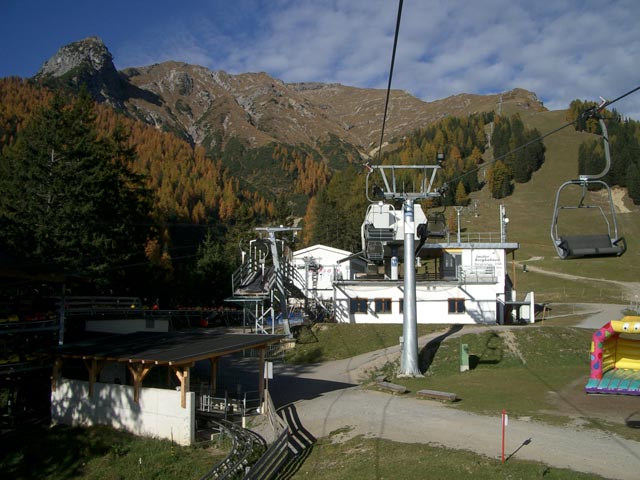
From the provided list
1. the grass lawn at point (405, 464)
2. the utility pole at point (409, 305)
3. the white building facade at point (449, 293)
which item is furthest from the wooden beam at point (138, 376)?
the white building facade at point (449, 293)

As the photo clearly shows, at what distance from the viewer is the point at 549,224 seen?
100 metres

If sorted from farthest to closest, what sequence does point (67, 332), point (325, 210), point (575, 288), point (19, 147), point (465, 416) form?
point (325, 210) → point (575, 288) → point (19, 147) → point (67, 332) → point (465, 416)

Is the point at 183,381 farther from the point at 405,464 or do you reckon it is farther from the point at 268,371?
the point at 405,464

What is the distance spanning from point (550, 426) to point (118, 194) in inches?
1511

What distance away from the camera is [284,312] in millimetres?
33281

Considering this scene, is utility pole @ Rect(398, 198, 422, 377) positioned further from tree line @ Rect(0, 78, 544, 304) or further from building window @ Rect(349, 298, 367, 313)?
building window @ Rect(349, 298, 367, 313)

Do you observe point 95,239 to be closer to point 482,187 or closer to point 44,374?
point 44,374

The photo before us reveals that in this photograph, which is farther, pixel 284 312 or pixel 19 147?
pixel 19 147

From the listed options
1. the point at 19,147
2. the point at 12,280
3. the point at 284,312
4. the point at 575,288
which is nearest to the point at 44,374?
the point at 12,280

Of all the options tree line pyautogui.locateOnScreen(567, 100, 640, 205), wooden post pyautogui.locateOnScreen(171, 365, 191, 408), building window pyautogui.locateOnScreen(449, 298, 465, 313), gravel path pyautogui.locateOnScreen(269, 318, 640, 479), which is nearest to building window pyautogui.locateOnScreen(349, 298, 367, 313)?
building window pyautogui.locateOnScreen(449, 298, 465, 313)

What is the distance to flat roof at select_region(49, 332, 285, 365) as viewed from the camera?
17.0 m

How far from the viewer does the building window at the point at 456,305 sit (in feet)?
119

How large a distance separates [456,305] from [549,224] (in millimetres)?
73110

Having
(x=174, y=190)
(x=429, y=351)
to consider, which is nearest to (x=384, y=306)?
(x=429, y=351)
